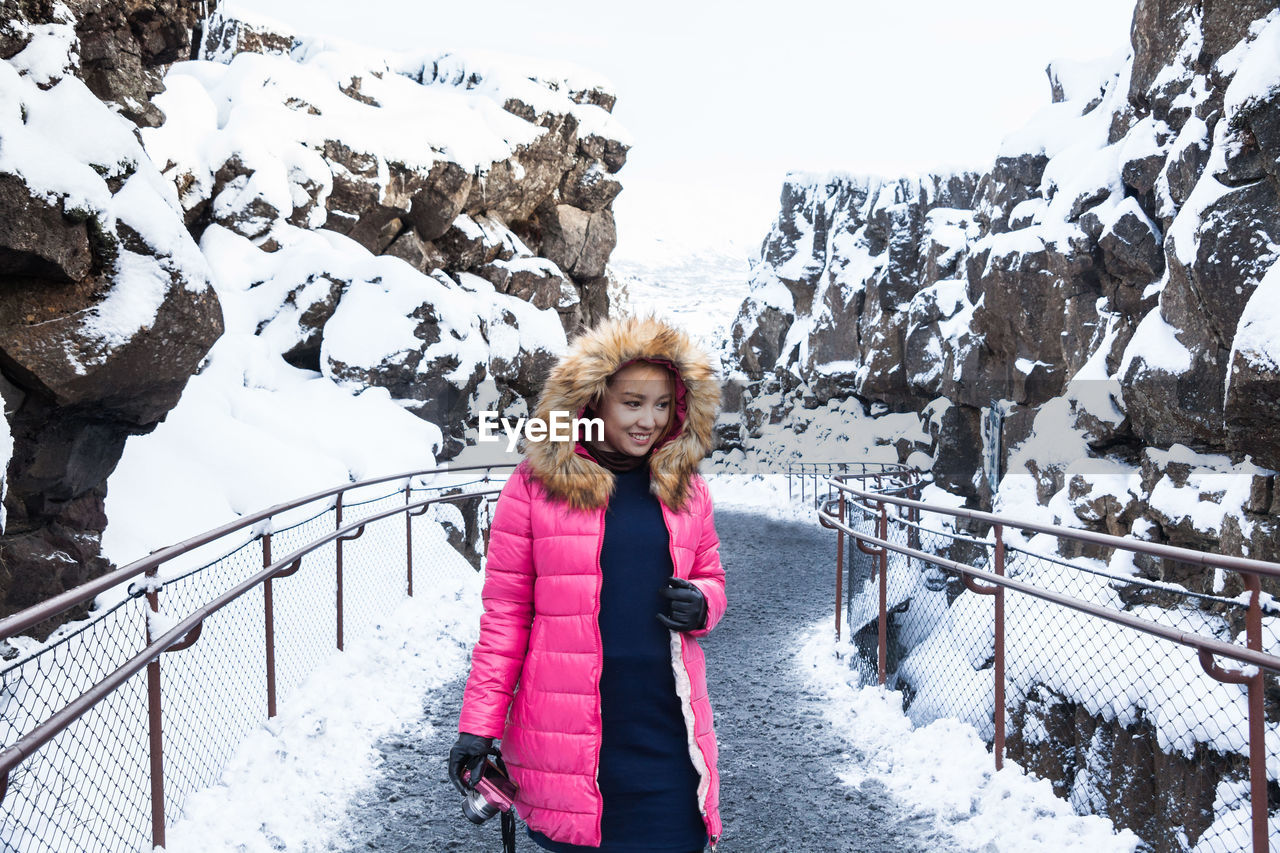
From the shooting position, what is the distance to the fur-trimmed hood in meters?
2.27

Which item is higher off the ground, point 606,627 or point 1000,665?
point 606,627

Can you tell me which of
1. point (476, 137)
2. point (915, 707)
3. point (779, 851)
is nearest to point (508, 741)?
point (779, 851)

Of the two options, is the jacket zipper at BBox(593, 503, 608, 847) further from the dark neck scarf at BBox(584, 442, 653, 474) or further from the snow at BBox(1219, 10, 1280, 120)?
the snow at BBox(1219, 10, 1280, 120)

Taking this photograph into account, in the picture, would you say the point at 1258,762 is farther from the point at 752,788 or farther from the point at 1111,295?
the point at 1111,295

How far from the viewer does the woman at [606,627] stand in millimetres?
2139

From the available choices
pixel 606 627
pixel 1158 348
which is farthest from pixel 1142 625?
pixel 1158 348

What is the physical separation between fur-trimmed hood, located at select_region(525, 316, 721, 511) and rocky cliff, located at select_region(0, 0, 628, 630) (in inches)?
44.1

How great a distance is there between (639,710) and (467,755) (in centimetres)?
45

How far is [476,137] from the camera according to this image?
2131 centimetres

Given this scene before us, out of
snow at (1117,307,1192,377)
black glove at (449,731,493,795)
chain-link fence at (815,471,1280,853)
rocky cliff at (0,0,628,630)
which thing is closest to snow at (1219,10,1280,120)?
snow at (1117,307,1192,377)

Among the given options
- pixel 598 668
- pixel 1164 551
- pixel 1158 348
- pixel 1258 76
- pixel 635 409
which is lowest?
pixel 598 668

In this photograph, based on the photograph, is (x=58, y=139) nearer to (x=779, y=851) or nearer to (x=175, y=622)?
(x=175, y=622)

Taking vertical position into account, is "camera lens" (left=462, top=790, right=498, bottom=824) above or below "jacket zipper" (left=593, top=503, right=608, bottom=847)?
below

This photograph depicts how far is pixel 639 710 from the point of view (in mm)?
2201
